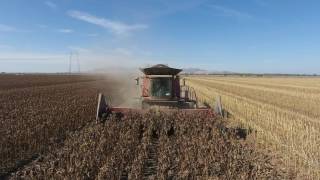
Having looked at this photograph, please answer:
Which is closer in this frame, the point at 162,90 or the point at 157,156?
the point at 157,156

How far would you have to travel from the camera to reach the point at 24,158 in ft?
27.7

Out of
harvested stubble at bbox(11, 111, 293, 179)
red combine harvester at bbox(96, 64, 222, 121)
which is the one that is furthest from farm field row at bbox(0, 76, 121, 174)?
red combine harvester at bbox(96, 64, 222, 121)

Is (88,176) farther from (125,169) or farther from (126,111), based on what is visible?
(126,111)

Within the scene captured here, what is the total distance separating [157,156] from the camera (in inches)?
337

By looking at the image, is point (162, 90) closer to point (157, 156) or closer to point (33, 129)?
point (33, 129)

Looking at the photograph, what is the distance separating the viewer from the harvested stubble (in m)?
6.79

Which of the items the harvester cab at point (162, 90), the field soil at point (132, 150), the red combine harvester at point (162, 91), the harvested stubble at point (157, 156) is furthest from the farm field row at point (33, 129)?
the harvester cab at point (162, 90)

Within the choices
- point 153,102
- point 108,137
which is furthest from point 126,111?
point 108,137

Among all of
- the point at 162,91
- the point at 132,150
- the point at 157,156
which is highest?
the point at 162,91

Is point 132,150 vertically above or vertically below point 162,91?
below

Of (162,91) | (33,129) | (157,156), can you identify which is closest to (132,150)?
(157,156)

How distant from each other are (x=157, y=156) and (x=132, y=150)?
20.0 inches

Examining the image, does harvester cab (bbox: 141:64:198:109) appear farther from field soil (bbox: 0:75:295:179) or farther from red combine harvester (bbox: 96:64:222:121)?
field soil (bbox: 0:75:295:179)

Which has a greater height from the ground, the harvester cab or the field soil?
the harvester cab
